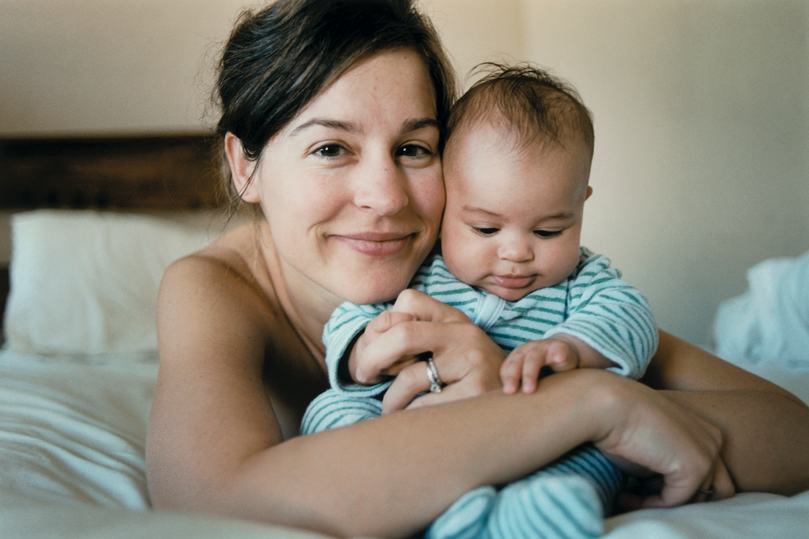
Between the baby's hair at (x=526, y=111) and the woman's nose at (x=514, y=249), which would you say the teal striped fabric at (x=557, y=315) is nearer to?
the woman's nose at (x=514, y=249)

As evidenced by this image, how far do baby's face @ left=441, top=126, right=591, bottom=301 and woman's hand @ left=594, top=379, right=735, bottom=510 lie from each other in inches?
10.7

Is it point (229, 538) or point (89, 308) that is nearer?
point (229, 538)

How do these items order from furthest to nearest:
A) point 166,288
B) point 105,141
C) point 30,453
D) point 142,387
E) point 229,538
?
1. point 105,141
2. point 142,387
3. point 166,288
4. point 30,453
5. point 229,538

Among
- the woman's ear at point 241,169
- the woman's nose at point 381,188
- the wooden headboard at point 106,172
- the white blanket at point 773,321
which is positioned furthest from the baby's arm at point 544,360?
the wooden headboard at point 106,172

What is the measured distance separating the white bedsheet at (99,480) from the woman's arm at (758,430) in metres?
0.05

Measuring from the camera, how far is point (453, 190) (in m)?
1.09

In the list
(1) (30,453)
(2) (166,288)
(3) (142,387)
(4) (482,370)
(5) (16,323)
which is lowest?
(5) (16,323)

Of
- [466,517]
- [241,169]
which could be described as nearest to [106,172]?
[241,169]

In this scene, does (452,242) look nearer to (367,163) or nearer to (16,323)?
(367,163)

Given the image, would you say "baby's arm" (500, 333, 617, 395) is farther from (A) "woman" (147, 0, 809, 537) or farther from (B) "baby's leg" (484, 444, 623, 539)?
(B) "baby's leg" (484, 444, 623, 539)

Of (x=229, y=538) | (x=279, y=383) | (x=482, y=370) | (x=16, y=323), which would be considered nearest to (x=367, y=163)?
(x=482, y=370)

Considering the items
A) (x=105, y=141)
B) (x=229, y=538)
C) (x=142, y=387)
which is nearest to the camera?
(x=229, y=538)

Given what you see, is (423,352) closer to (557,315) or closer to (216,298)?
(557,315)

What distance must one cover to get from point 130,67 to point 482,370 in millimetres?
2428
